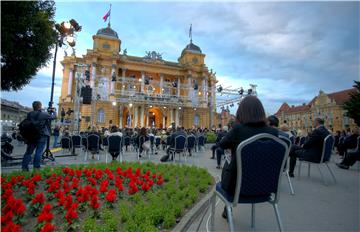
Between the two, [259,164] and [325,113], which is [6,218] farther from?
[325,113]

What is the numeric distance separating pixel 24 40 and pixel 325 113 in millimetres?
83282

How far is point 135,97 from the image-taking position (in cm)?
Answer: 3816

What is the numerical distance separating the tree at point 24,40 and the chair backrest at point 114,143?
349cm

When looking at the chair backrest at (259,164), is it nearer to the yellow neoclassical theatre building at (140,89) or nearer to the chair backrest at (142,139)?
the chair backrest at (142,139)

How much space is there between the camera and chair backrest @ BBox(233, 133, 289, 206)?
2152 mm

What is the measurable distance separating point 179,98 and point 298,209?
38.6 metres

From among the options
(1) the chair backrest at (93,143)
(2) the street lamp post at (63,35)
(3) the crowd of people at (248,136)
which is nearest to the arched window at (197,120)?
(3) the crowd of people at (248,136)

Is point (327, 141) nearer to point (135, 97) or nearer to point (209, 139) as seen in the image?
point (209, 139)

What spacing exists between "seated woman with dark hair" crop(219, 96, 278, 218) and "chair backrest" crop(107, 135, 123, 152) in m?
7.04

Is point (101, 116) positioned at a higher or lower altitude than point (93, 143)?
higher

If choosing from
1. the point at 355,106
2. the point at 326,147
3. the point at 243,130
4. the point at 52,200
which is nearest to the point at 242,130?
the point at 243,130

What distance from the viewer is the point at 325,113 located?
71.1m

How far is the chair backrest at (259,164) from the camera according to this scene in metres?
2.15

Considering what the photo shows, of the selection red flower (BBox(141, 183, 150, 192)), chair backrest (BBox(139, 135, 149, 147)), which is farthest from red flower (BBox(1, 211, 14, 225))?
chair backrest (BBox(139, 135, 149, 147))
